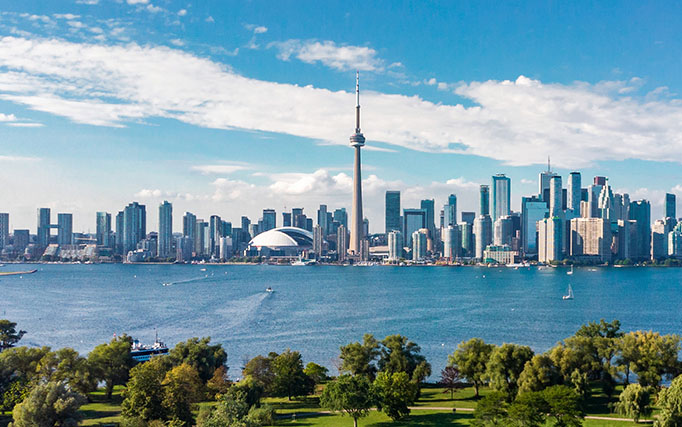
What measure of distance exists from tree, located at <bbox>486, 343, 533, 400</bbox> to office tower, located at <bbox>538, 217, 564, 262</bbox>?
471 ft

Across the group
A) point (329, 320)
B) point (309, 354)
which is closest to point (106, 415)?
point (309, 354)

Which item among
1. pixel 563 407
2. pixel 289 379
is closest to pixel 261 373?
pixel 289 379

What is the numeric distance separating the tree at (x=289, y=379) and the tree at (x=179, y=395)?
3.26 metres

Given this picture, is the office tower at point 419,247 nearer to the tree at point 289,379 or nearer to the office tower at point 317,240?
the office tower at point 317,240

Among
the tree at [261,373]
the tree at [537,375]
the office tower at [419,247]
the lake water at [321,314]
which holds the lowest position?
the lake water at [321,314]

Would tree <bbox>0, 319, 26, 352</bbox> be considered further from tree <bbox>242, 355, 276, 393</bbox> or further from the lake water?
tree <bbox>242, 355, 276, 393</bbox>

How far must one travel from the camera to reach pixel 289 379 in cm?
2506

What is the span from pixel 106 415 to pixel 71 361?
351 cm

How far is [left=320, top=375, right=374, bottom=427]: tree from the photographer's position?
67.9 feet

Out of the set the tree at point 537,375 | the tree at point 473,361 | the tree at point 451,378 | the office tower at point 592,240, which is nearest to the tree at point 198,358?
the tree at point 451,378

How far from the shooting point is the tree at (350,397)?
20688 millimetres

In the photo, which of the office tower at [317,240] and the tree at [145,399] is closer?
the tree at [145,399]

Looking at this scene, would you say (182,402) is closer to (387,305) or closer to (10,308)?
(387,305)

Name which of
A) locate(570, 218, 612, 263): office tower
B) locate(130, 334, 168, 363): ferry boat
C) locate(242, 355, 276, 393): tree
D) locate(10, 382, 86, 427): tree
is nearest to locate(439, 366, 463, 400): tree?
locate(242, 355, 276, 393): tree
